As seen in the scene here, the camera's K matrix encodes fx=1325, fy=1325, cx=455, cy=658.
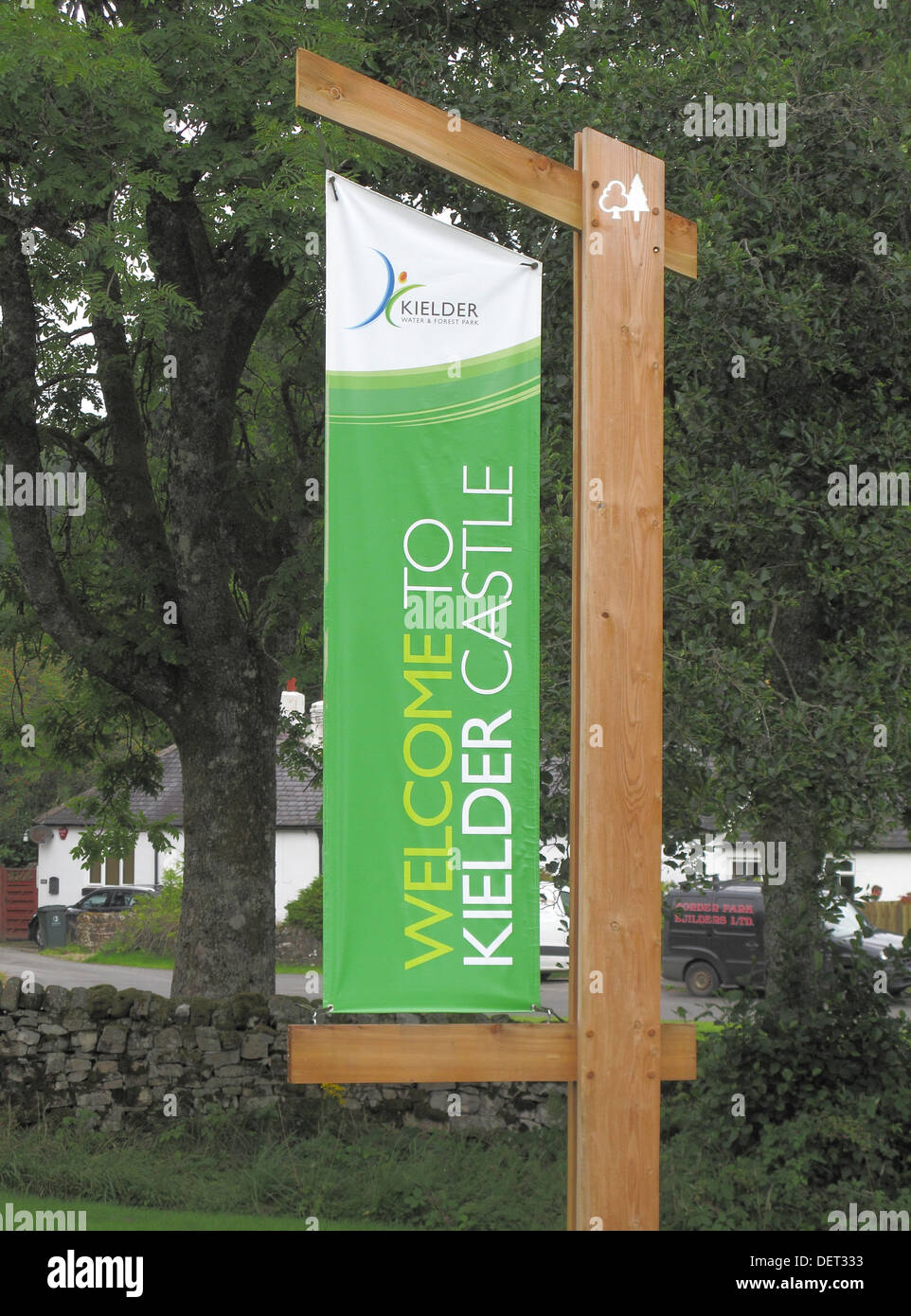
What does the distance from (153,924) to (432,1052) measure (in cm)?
2906

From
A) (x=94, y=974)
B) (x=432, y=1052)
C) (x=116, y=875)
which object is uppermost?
(x=432, y=1052)

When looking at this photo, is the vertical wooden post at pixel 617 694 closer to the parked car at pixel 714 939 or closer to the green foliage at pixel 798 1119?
the green foliage at pixel 798 1119

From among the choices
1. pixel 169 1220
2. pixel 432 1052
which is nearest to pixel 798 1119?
pixel 169 1220

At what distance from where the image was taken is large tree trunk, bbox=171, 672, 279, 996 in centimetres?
1212

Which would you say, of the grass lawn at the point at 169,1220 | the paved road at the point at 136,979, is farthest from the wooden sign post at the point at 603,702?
the paved road at the point at 136,979

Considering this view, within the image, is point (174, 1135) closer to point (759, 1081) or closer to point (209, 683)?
point (209, 683)

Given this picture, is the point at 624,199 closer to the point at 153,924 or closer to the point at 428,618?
the point at 428,618

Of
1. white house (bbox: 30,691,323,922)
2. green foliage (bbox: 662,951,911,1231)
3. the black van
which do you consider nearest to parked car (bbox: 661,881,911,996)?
the black van

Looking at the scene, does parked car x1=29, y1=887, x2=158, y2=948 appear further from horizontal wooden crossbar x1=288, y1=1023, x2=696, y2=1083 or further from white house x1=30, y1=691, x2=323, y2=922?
horizontal wooden crossbar x1=288, y1=1023, x2=696, y2=1083

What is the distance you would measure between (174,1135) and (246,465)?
21.2 feet

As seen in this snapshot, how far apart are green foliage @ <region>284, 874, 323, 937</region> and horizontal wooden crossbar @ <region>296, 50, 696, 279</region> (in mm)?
27122

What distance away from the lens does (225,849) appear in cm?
1217

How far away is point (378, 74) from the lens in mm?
10773
